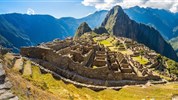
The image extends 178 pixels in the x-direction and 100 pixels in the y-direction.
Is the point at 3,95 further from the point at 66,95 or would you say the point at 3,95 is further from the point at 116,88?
the point at 116,88

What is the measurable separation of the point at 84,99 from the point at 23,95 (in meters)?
15.8

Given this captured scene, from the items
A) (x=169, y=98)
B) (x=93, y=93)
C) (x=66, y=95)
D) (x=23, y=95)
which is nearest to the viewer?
(x=23, y=95)

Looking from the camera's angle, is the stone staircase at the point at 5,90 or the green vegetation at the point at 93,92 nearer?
the stone staircase at the point at 5,90

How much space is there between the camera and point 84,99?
126 feet

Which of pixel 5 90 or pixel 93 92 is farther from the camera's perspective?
pixel 93 92

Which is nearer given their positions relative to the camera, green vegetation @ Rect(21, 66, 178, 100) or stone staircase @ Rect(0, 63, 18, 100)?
stone staircase @ Rect(0, 63, 18, 100)

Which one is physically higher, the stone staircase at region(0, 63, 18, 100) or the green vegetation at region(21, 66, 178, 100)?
the stone staircase at region(0, 63, 18, 100)

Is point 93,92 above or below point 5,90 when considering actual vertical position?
below

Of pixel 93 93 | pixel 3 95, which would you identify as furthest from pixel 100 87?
pixel 3 95

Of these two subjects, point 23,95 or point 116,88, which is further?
point 116,88

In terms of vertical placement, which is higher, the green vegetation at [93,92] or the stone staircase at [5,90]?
the stone staircase at [5,90]

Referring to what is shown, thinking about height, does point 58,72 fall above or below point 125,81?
above

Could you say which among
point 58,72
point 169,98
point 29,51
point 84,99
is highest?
point 29,51

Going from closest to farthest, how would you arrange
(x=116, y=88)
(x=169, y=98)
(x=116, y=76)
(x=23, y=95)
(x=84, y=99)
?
1. (x=23, y=95)
2. (x=84, y=99)
3. (x=169, y=98)
4. (x=116, y=88)
5. (x=116, y=76)
